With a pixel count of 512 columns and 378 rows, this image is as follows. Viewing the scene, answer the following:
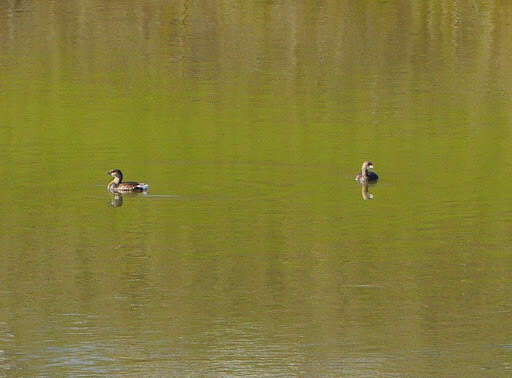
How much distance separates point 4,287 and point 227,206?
17.7ft

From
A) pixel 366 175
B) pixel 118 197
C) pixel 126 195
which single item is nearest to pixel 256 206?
pixel 126 195

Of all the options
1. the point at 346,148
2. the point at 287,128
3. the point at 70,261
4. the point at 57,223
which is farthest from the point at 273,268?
the point at 287,128

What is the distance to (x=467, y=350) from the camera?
41.5 feet

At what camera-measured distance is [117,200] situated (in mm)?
20688

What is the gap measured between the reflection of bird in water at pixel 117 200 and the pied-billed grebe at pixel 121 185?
108mm

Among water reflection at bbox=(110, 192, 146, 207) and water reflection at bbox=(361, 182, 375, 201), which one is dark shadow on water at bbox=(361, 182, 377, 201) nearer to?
water reflection at bbox=(361, 182, 375, 201)

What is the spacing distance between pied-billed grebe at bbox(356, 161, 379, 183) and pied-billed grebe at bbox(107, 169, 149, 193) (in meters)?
3.14

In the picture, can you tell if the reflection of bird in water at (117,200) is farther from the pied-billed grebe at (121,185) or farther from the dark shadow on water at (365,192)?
the dark shadow on water at (365,192)

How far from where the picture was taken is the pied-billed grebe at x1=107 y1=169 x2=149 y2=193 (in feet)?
68.8

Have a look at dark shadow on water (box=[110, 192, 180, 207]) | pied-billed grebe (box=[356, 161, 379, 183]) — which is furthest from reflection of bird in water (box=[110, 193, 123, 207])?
pied-billed grebe (box=[356, 161, 379, 183])

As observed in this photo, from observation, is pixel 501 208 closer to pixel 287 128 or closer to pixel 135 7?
pixel 287 128

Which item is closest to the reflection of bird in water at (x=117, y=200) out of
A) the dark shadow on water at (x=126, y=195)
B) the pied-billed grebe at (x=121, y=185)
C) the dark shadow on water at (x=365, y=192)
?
the dark shadow on water at (x=126, y=195)

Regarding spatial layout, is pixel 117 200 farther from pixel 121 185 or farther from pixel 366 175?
pixel 366 175

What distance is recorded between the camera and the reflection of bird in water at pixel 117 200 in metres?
20.3
